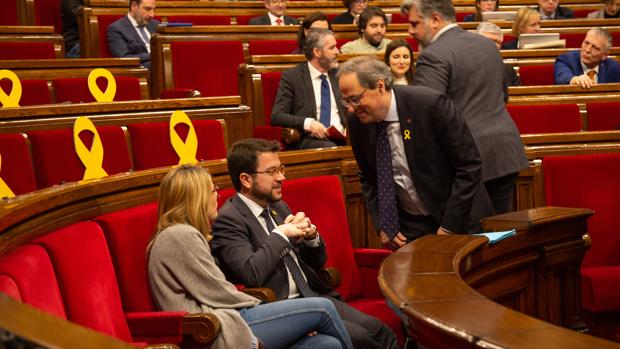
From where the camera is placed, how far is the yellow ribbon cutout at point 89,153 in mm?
2682

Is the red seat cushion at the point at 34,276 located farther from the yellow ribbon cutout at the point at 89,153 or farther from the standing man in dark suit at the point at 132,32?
the standing man in dark suit at the point at 132,32

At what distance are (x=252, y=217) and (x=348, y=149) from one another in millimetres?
625

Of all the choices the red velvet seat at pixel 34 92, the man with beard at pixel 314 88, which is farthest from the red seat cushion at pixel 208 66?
the red velvet seat at pixel 34 92

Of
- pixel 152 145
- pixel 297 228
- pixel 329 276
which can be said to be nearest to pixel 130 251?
pixel 297 228

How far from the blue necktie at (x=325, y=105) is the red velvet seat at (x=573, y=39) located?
197 cm

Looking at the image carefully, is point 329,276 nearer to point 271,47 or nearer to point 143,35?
point 271,47

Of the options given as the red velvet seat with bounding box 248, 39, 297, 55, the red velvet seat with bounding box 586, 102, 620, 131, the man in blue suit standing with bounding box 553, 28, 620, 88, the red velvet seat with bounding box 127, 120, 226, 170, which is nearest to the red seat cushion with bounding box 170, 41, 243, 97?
the red velvet seat with bounding box 248, 39, 297, 55

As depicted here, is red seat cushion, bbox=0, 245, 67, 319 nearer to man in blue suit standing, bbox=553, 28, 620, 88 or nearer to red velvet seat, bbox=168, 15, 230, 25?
man in blue suit standing, bbox=553, 28, 620, 88

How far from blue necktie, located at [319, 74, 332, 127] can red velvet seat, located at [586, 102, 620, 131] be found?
101 centimetres

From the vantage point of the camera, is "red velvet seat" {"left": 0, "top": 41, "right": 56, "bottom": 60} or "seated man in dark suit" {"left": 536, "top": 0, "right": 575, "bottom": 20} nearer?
"red velvet seat" {"left": 0, "top": 41, "right": 56, "bottom": 60}

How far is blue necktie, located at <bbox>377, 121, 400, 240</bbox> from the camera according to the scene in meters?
2.34

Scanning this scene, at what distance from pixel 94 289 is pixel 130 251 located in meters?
0.26

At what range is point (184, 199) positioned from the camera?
6.88ft

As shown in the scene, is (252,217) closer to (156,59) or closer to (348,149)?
(348,149)
